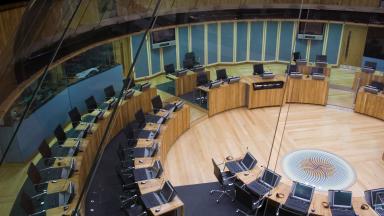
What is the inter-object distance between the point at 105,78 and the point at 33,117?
3848 millimetres

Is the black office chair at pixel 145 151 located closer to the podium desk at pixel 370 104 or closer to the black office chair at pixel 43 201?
the black office chair at pixel 43 201

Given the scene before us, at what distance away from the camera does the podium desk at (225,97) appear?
1286 centimetres

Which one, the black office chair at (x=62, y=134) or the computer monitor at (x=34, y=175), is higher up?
the black office chair at (x=62, y=134)

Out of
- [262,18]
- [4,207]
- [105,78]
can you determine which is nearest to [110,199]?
[4,207]

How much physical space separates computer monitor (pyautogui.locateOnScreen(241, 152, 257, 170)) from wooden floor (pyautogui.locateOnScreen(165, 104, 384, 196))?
0.99 m

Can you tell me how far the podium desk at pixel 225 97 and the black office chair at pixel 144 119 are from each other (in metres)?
2.75

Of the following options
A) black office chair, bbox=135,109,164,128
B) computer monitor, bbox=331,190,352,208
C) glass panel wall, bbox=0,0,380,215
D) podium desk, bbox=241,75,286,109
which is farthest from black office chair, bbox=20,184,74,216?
podium desk, bbox=241,75,286,109

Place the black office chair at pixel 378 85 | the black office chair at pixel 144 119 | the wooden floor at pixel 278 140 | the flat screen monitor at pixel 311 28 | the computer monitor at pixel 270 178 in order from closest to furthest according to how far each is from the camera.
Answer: the computer monitor at pixel 270 178 → the wooden floor at pixel 278 140 → the black office chair at pixel 144 119 → the black office chair at pixel 378 85 → the flat screen monitor at pixel 311 28

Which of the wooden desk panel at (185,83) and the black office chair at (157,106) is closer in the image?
the black office chair at (157,106)

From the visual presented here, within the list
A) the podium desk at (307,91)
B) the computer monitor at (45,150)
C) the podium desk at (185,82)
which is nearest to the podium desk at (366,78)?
the podium desk at (307,91)

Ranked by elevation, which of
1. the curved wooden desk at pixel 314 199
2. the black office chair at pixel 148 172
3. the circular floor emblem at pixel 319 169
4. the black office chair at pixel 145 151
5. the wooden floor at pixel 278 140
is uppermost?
the black office chair at pixel 145 151

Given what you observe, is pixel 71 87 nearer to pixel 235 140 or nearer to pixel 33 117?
pixel 33 117

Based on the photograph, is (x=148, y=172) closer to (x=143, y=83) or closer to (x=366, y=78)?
(x=143, y=83)

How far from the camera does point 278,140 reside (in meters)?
11.4
